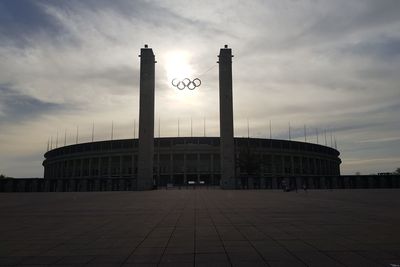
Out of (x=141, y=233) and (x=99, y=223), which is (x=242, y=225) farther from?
(x=99, y=223)

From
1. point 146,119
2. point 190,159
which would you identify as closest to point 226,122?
point 146,119

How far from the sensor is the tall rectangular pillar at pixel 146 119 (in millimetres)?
62969

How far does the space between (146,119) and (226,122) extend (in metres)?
15.0

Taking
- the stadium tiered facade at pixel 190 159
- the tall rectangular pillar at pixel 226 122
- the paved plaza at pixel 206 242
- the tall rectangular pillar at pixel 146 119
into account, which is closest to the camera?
the paved plaza at pixel 206 242

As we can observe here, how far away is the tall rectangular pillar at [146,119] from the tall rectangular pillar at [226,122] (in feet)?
43.6

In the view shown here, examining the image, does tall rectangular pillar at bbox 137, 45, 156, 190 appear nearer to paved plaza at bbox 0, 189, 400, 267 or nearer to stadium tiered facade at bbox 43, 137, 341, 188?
stadium tiered facade at bbox 43, 137, 341, 188

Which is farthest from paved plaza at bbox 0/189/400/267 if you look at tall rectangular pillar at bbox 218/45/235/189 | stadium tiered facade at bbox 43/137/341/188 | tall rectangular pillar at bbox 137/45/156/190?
stadium tiered facade at bbox 43/137/341/188

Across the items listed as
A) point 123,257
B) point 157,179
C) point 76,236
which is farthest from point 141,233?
point 157,179

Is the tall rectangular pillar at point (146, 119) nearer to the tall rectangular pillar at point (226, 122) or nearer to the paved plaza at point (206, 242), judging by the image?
the tall rectangular pillar at point (226, 122)

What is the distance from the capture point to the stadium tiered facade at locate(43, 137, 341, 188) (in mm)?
105250

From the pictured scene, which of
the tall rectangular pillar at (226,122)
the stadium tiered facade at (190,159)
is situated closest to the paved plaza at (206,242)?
the tall rectangular pillar at (226,122)

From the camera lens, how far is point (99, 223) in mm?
15102

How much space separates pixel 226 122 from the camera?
64250 mm

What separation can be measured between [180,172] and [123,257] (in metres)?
98.2
